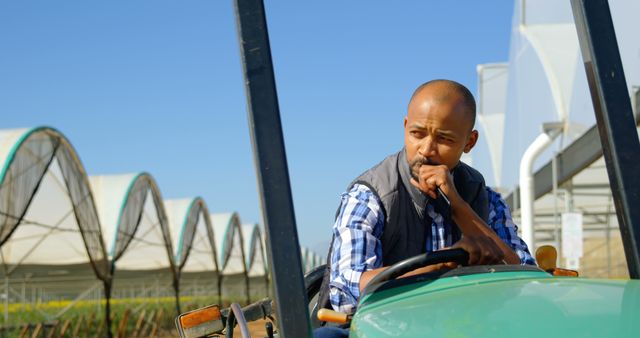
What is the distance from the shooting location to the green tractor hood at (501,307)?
5.20ft

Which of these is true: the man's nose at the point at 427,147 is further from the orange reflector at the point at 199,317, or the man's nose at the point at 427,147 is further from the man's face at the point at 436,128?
the orange reflector at the point at 199,317

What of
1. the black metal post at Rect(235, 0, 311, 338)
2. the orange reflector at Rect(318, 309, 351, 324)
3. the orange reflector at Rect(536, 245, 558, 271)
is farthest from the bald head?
the orange reflector at Rect(318, 309, 351, 324)

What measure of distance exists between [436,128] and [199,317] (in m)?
0.82

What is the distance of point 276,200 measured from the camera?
1797 mm

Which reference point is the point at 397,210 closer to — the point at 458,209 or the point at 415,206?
the point at 415,206

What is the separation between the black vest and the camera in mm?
2363

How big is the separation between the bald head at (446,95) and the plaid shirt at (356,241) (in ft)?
0.94

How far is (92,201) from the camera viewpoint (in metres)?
17.7

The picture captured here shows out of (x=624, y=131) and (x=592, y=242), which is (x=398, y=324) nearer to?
(x=624, y=131)

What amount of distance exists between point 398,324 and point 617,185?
31.3 inches

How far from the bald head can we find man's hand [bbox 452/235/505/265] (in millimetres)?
375

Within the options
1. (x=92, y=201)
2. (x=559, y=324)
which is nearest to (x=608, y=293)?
(x=559, y=324)

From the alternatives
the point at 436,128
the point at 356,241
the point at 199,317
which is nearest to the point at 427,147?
the point at 436,128

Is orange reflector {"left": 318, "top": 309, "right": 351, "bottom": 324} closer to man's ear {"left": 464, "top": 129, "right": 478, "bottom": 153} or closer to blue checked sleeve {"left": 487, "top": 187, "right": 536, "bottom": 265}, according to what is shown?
man's ear {"left": 464, "top": 129, "right": 478, "bottom": 153}
